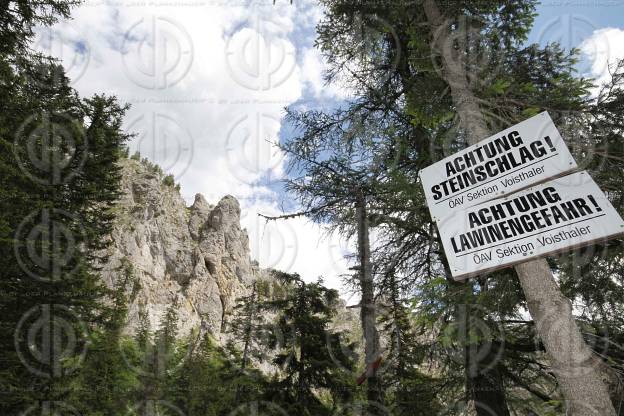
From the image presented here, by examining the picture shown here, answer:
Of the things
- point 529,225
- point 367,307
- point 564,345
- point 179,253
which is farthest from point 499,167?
point 179,253

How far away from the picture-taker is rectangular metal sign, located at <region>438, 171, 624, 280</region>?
247 centimetres

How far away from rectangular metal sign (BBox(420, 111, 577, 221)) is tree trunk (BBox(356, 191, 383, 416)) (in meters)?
3.00

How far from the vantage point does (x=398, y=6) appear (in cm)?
559

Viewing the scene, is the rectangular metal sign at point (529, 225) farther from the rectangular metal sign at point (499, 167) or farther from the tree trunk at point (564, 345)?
the tree trunk at point (564, 345)

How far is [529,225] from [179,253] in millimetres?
92284

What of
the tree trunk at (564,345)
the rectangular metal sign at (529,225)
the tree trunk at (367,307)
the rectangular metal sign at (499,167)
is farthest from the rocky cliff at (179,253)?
the tree trunk at (564,345)

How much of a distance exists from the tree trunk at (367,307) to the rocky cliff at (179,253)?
6808cm

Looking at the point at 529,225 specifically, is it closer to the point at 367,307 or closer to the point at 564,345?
the point at 564,345

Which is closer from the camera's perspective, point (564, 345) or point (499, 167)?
point (564, 345)

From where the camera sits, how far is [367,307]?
20.1 ft

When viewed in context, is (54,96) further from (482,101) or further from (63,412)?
(482,101)

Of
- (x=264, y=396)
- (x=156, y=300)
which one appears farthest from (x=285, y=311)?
(x=156, y=300)

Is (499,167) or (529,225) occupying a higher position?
(499,167)

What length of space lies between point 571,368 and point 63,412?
47.7 feet
